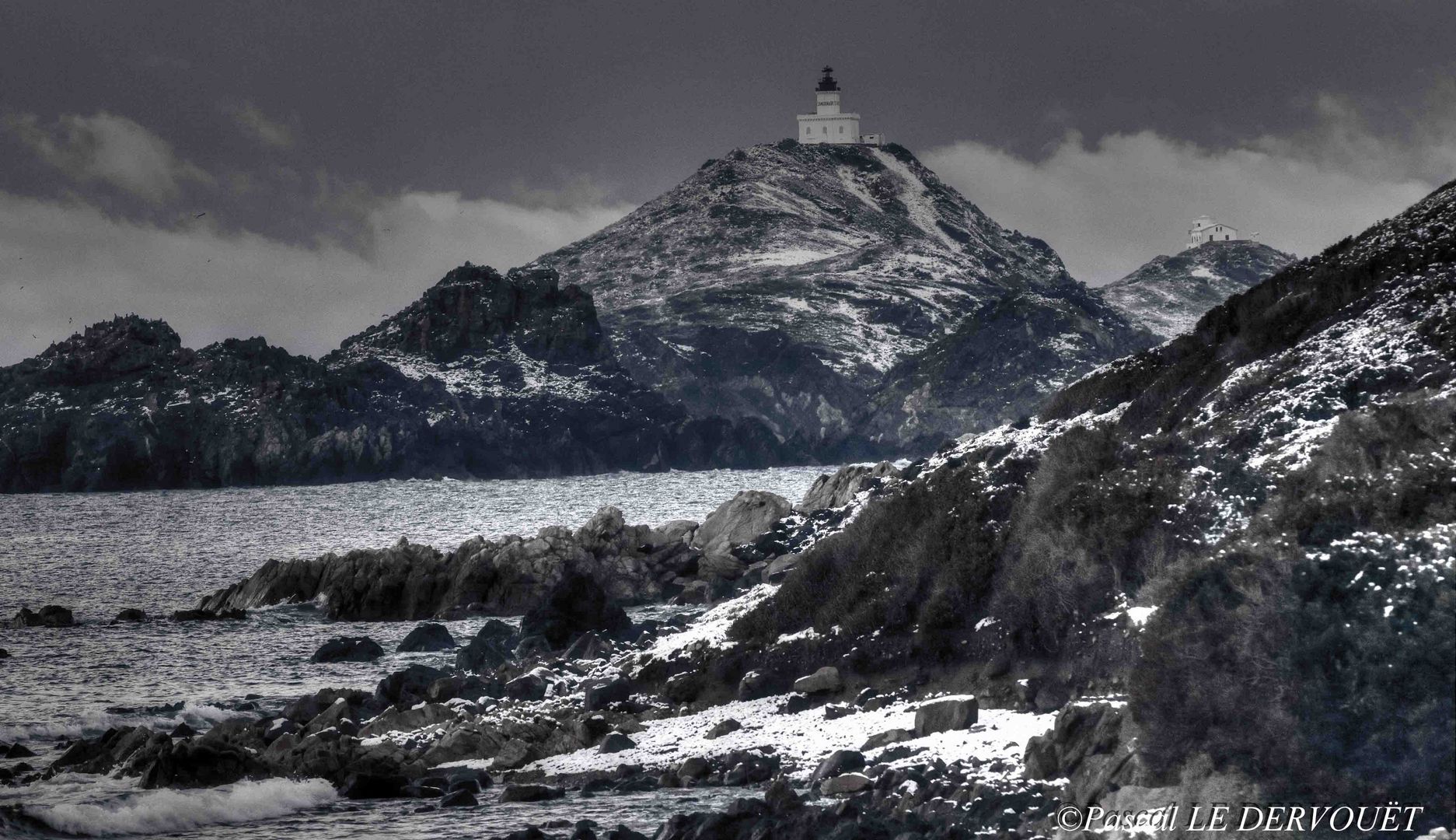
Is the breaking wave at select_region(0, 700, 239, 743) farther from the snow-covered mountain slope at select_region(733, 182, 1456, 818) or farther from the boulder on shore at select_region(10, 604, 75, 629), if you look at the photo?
the boulder on shore at select_region(10, 604, 75, 629)

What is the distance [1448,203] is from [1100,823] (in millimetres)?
21673

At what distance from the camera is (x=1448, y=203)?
1180 inches

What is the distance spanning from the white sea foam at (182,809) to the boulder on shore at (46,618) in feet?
94.3

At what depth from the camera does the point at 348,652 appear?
39.9 meters

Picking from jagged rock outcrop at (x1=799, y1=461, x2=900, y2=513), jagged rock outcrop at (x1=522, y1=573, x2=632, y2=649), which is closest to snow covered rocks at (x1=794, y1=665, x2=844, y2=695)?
jagged rock outcrop at (x1=522, y1=573, x2=632, y2=649)

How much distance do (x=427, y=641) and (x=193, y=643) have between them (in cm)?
900

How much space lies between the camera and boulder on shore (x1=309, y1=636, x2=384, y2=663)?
39406 millimetres

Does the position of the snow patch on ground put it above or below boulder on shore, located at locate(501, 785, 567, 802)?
above

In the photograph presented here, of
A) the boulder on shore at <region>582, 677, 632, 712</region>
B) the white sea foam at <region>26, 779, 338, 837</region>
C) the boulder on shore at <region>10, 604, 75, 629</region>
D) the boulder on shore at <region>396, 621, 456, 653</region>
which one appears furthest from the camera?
the boulder on shore at <region>10, 604, 75, 629</region>

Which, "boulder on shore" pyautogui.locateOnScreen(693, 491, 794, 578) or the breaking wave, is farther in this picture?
"boulder on shore" pyautogui.locateOnScreen(693, 491, 794, 578)

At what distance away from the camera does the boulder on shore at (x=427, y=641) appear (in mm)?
40938

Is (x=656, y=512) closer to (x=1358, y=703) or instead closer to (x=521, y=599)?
(x=521, y=599)

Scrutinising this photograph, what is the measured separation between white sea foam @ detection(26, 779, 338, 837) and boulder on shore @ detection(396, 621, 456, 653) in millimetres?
17377

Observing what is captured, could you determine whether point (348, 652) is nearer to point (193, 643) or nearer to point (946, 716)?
point (193, 643)
